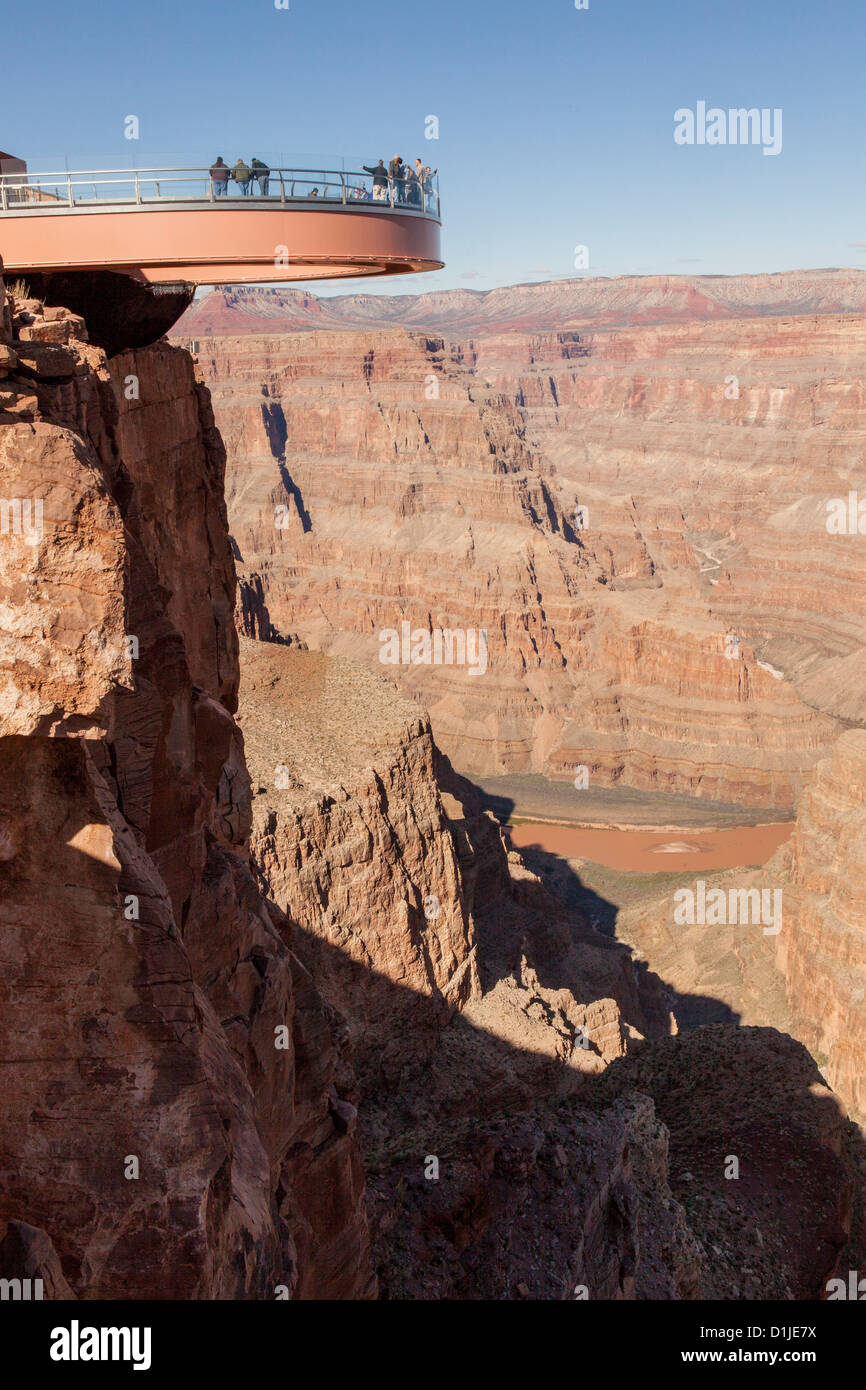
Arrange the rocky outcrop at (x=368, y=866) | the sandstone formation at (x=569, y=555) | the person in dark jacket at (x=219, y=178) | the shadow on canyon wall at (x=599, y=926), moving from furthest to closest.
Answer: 1. the sandstone formation at (x=569, y=555)
2. the shadow on canyon wall at (x=599, y=926)
3. the rocky outcrop at (x=368, y=866)
4. the person in dark jacket at (x=219, y=178)

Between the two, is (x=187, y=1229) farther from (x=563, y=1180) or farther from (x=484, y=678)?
(x=484, y=678)

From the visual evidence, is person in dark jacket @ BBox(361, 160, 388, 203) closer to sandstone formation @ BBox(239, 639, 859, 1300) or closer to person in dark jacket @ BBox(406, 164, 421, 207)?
person in dark jacket @ BBox(406, 164, 421, 207)

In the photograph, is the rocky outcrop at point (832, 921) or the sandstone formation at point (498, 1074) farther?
the rocky outcrop at point (832, 921)

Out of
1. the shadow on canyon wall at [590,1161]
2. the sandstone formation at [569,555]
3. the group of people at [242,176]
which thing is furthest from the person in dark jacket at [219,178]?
the sandstone formation at [569,555]

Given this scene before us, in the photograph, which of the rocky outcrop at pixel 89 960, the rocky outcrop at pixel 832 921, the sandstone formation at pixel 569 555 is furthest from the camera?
the sandstone formation at pixel 569 555

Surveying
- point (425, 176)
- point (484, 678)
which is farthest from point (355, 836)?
point (484, 678)

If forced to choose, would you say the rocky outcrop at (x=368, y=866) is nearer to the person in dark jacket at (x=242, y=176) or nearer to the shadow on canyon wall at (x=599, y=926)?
the shadow on canyon wall at (x=599, y=926)

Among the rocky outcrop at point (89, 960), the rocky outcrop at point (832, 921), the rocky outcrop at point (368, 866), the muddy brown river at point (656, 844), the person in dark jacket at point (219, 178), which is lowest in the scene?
the muddy brown river at point (656, 844)

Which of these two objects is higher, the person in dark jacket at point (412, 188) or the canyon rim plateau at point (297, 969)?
the person in dark jacket at point (412, 188)
